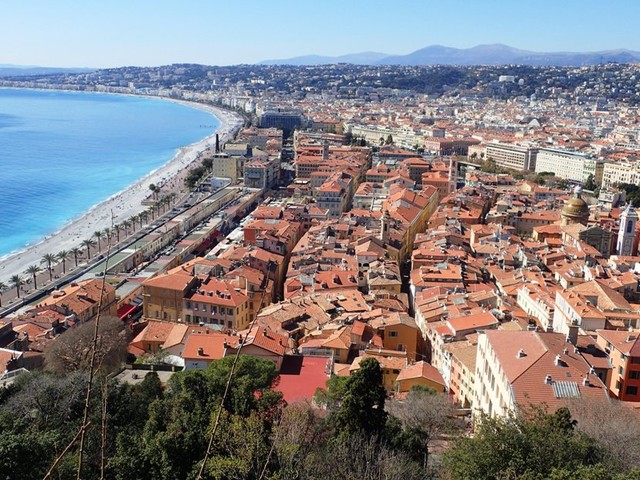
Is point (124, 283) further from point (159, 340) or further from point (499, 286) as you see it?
point (499, 286)

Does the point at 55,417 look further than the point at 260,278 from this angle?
No

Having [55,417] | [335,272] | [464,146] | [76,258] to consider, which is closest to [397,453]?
[55,417]

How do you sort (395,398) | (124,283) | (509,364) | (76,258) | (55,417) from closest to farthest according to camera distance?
1. (55,417)
2. (509,364)
3. (395,398)
4. (124,283)
5. (76,258)

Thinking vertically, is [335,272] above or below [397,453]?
below

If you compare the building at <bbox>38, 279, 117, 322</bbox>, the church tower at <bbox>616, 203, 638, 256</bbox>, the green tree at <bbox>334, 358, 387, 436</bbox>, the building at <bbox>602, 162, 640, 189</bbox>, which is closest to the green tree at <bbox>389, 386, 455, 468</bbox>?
the green tree at <bbox>334, 358, 387, 436</bbox>

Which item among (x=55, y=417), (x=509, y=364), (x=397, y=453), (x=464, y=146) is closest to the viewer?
(x=397, y=453)

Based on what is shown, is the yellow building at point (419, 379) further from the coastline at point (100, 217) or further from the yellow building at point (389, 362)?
Answer: the coastline at point (100, 217)

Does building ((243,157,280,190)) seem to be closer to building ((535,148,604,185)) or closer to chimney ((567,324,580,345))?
building ((535,148,604,185))
